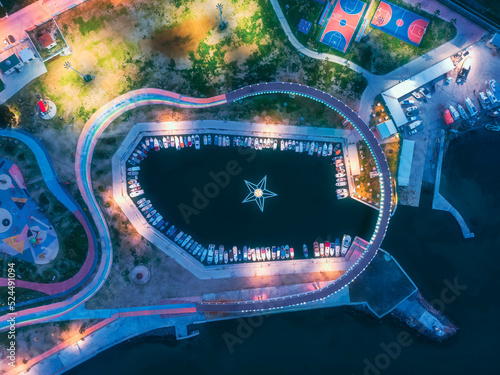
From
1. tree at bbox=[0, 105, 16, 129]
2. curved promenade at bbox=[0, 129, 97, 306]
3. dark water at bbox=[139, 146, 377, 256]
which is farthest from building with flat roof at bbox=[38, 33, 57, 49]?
dark water at bbox=[139, 146, 377, 256]

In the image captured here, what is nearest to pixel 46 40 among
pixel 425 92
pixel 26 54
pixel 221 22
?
pixel 26 54

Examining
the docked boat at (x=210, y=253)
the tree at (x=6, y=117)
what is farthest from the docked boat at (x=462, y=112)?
the tree at (x=6, y=117)

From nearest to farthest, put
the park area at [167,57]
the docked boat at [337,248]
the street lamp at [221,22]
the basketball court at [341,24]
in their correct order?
the park area at [167,57], the street lamp at [221,22], the basketball court at [341,24], the docked boat at [337,248]

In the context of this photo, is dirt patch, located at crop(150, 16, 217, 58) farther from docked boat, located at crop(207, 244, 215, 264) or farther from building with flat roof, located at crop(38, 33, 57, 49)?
docked boat, located at crop(207, 244, 215, 264)

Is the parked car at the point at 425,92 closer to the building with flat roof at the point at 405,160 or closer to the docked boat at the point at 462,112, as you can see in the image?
the docked boat at the point at 462,112

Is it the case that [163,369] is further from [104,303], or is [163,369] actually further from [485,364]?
[485,364]

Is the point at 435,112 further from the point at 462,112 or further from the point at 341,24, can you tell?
the point at 341,24
